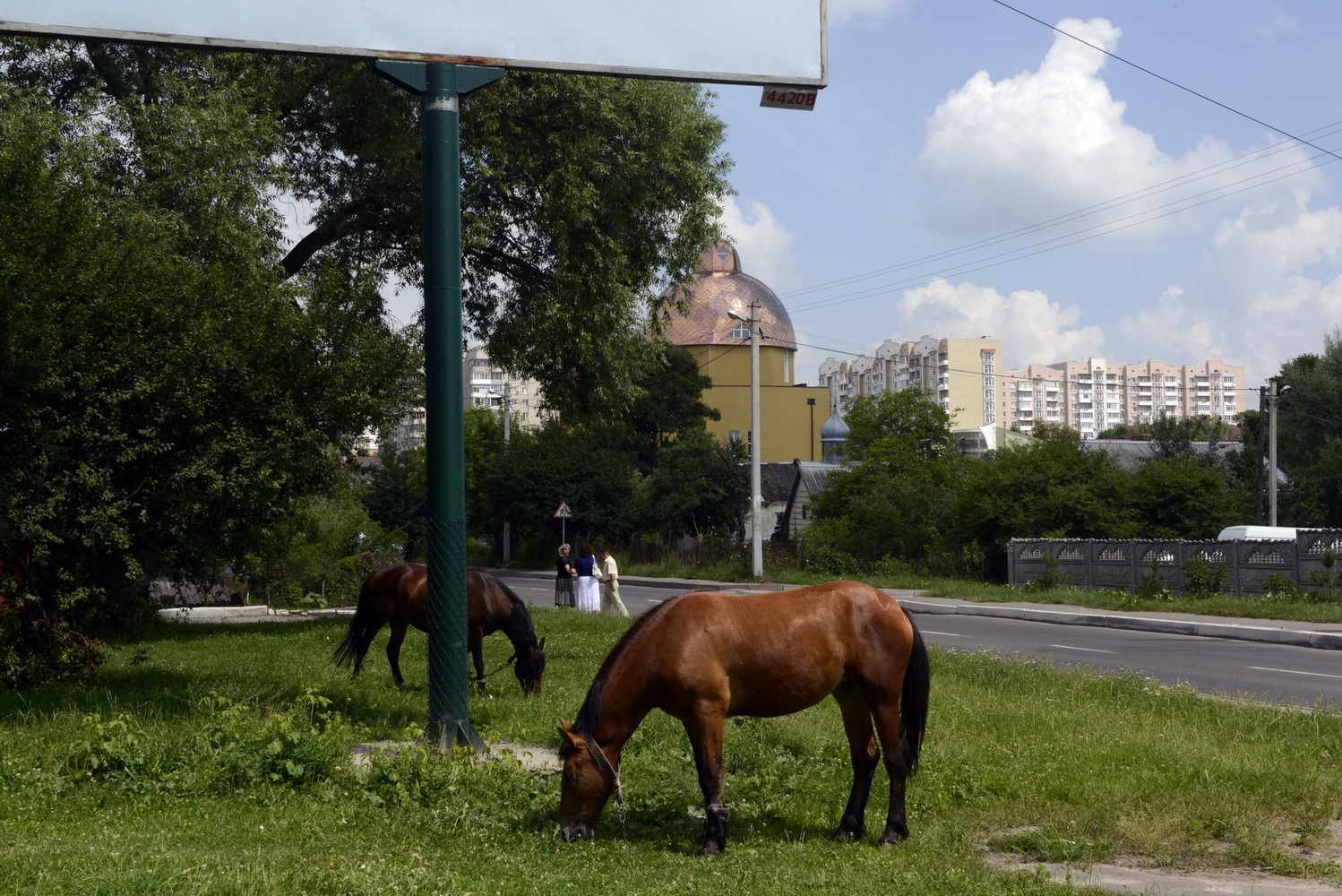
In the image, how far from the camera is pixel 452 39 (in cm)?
928

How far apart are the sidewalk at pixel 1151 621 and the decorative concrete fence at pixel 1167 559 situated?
9.64ft

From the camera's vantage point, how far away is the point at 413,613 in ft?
41.9

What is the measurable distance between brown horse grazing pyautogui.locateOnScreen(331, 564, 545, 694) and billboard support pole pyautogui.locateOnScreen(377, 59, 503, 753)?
3.30 metres

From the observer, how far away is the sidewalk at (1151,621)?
20297mm

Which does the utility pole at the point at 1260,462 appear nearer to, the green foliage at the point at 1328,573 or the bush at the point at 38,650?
the green foliage at the point at 1328,573

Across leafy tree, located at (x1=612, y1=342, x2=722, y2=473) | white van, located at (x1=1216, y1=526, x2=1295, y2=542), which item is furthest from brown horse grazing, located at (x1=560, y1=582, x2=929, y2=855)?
leafy tree, located at (x1=612, y1=342, x2=722, y2=473)

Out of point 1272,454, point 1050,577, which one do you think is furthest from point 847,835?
point 1272,454

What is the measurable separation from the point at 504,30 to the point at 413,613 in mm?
6211

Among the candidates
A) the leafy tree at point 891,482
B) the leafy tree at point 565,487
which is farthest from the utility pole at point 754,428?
the leafy tree at point 565,487

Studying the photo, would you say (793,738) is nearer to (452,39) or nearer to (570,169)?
(452,39)

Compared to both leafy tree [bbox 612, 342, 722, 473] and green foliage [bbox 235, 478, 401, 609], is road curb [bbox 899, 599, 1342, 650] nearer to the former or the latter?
green foliage [bbox 235, 478, 401, 609]

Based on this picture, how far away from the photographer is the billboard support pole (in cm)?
879

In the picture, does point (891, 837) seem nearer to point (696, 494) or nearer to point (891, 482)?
point (891, 482)

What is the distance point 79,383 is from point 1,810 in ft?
13.5
